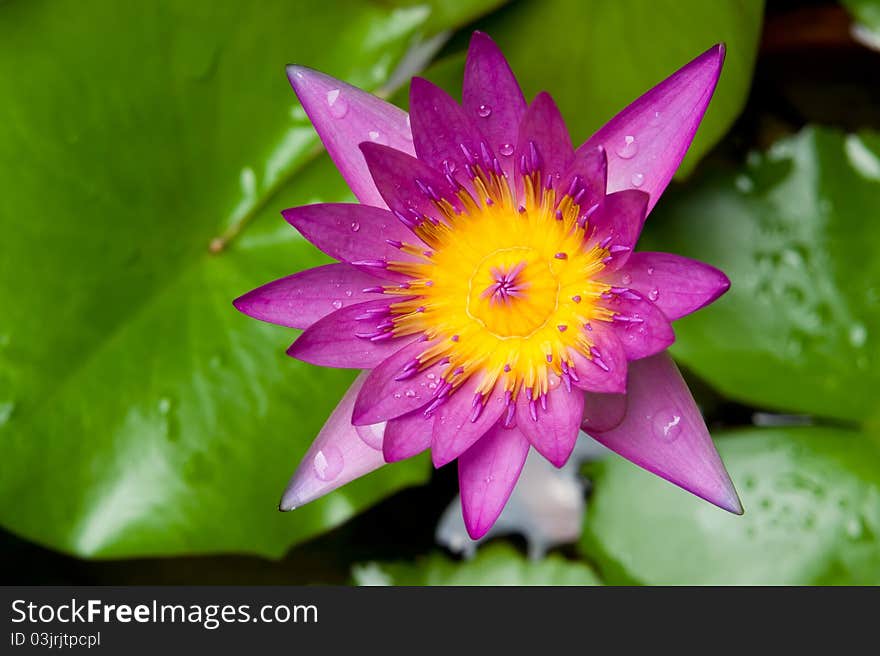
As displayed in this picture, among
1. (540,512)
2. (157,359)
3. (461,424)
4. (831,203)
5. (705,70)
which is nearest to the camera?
(705,70)

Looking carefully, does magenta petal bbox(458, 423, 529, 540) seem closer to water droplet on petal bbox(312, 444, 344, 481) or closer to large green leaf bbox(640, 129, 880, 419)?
water droplet on petal bbox(312, 444, 344, 481)

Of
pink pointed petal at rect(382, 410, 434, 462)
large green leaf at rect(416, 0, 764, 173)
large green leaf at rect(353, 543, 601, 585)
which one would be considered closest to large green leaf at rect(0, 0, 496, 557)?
large green leaf at rect(416, 0, 764, 173)

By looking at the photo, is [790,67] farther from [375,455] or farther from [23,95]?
[23,95]

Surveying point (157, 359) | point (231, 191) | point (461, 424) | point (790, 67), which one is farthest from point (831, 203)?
point (157, 359)

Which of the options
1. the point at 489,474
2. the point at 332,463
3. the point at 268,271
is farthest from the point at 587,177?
the point at 268,271

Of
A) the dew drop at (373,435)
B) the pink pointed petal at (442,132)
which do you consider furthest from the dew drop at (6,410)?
the pink pointed petal at (442,132)

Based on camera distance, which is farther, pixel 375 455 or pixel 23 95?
pixel 23 95

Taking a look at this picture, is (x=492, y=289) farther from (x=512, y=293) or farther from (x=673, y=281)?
(x=673, y=281)

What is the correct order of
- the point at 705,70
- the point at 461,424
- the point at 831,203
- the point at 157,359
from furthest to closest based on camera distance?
1. the point at 831,203
2. the point at 157,359
3. the point at 461,424
4. the point at 705,70
